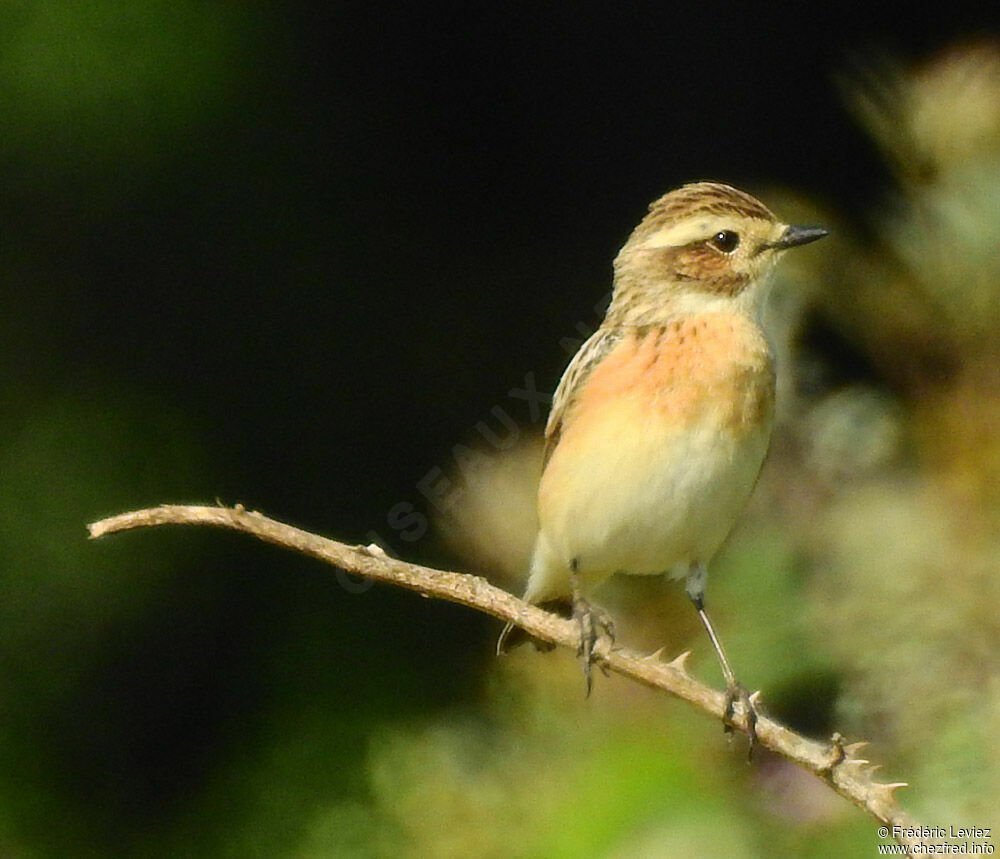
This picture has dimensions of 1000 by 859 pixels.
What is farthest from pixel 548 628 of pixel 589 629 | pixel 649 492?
pixel 649 492

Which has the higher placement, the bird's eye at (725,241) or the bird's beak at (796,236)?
the bird's eye at (725,241)

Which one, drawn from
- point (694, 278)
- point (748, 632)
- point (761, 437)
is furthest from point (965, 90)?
point (694, 278)

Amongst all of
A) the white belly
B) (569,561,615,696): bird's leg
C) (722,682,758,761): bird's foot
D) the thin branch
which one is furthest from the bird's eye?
(722,682,758,761): bird's foot

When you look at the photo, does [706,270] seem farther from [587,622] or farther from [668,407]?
[587,622]

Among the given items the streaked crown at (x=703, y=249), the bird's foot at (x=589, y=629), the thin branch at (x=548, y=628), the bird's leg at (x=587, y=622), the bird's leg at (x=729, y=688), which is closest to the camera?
the thin branch at (x=548, y=628)

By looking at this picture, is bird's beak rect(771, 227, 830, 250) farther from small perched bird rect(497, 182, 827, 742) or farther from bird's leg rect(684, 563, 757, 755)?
bird's leg rect(684, 563, 757, 755)

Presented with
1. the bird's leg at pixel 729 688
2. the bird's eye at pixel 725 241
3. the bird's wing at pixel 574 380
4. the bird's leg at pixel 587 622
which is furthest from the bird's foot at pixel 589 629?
the bird's eye at pixel 725 241

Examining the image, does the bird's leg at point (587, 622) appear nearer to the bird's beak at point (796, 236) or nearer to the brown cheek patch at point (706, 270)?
the brown cheek patch at point (706, 270)
